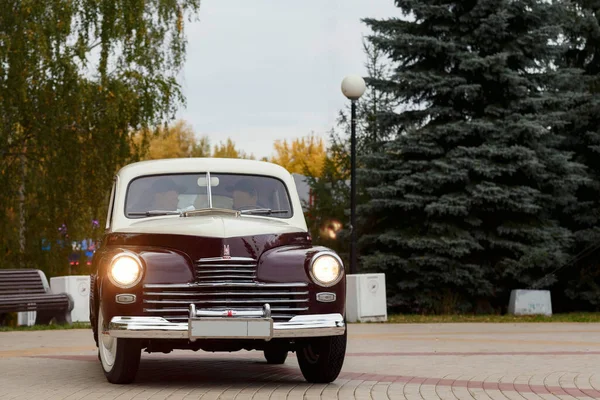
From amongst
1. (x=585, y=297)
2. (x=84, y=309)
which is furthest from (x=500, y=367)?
(x=585, y=297)

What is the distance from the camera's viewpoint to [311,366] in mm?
9867

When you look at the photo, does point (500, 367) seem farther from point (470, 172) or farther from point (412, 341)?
point (470, 172)

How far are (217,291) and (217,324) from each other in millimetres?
375

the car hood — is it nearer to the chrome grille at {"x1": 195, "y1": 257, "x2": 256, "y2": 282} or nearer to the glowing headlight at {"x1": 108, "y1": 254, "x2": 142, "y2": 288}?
the chrome grille at {"x1": 195, "y1": 257, "x2": 256, "y2": 282}

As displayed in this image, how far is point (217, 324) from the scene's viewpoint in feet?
29.1

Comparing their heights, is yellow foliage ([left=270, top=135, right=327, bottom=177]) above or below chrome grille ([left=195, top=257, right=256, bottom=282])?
above

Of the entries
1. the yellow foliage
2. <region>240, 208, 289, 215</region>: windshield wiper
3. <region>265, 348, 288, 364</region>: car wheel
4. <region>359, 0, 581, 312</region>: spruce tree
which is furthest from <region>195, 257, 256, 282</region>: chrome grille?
the yellow foliage

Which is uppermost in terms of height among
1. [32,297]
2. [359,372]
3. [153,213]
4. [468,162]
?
[468,162]

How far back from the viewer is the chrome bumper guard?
889cm

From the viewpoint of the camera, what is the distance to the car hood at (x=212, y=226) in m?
9.49

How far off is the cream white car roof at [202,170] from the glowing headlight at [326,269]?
101 centimetres

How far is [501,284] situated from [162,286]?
18470 millimetres

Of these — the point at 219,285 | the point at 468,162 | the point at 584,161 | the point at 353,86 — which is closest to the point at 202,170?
the point at 219,285

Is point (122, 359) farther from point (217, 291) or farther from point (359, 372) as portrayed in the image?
point (359, 372)
